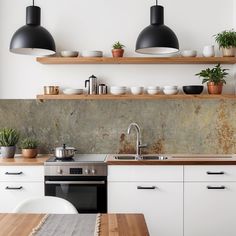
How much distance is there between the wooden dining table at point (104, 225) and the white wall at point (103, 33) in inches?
94.1

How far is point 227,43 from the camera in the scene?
421 centimetres

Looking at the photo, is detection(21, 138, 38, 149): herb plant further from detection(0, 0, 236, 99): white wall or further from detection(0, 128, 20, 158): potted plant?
detection(0, 0, 236, 99): white wall

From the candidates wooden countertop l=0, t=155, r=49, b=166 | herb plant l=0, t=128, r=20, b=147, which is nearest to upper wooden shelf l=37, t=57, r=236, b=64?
herb plant l=0, t=128, r=20, b=147

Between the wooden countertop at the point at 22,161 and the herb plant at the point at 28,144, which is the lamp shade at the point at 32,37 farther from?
the herb plant at the point at 28,144

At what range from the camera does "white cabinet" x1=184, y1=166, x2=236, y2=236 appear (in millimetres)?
3832

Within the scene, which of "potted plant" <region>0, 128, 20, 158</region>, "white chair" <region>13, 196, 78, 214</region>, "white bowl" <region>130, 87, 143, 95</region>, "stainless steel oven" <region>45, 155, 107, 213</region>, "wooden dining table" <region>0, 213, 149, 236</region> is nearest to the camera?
"wooden dining table" <region>0, 213, 149, 236</region>

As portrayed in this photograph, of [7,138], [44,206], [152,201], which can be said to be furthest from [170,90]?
[44,206]

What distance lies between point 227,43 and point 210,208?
5.72 feet

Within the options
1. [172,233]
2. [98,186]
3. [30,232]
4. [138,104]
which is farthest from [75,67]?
[30,232]

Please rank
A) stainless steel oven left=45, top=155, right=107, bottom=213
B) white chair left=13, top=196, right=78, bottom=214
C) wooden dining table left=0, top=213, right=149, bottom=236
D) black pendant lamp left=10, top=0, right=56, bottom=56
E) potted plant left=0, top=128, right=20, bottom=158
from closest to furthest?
wooden dining table left=0, top=213, right=149, bottom=236 < white chair left=13, top=196, right=78, bottom=214 < black pendant lamp left=10, top=0, right=56, bottom=56 < stainless steel oven left=45, top=155, right=107, bottom=213 < potted plant left=0, top=128, right=20, bottom=158

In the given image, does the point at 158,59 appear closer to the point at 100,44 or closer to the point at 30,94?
the point at 100,44

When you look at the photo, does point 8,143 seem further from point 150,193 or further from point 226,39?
point 226,39

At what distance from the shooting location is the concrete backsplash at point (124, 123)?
445cm

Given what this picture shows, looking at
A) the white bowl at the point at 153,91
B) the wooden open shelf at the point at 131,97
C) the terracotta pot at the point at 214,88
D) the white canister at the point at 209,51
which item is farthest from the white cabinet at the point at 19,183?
the white canister at the point at 209,51
